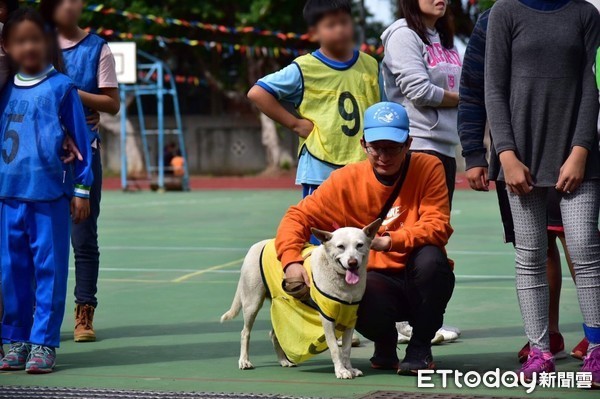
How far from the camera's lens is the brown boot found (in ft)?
24.0

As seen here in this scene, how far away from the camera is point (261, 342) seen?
284 inches

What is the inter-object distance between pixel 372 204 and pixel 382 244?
1.02 feet

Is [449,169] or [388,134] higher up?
[388,134]

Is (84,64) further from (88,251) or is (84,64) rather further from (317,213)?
(317,213)

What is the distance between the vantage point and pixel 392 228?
6.18 metres

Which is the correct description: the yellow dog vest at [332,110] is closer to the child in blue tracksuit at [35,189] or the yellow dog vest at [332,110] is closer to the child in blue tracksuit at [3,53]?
the child in blue tracksuit at [35,189]

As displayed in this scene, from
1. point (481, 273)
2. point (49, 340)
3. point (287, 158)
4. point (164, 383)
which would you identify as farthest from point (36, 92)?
point (287, 158)

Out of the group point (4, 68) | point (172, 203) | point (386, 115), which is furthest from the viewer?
point (172, 203)

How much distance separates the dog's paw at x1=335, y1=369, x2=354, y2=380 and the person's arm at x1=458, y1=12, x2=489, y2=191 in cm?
107

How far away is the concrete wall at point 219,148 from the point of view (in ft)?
151

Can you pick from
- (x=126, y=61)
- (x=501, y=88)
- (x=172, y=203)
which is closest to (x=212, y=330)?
(x=501, y=88)

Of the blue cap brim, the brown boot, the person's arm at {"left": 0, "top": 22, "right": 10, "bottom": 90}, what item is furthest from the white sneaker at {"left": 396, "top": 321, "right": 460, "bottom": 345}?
the person's arm at {"left": 0, "top": 22, "right": 10, "bottom": 90}

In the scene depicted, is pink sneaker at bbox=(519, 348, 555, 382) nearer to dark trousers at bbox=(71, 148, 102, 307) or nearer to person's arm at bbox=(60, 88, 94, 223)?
person's arm at bbox=(60, 88, 94, 223)

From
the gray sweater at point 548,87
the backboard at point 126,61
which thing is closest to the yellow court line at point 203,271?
the gray sweater at point 548,87
